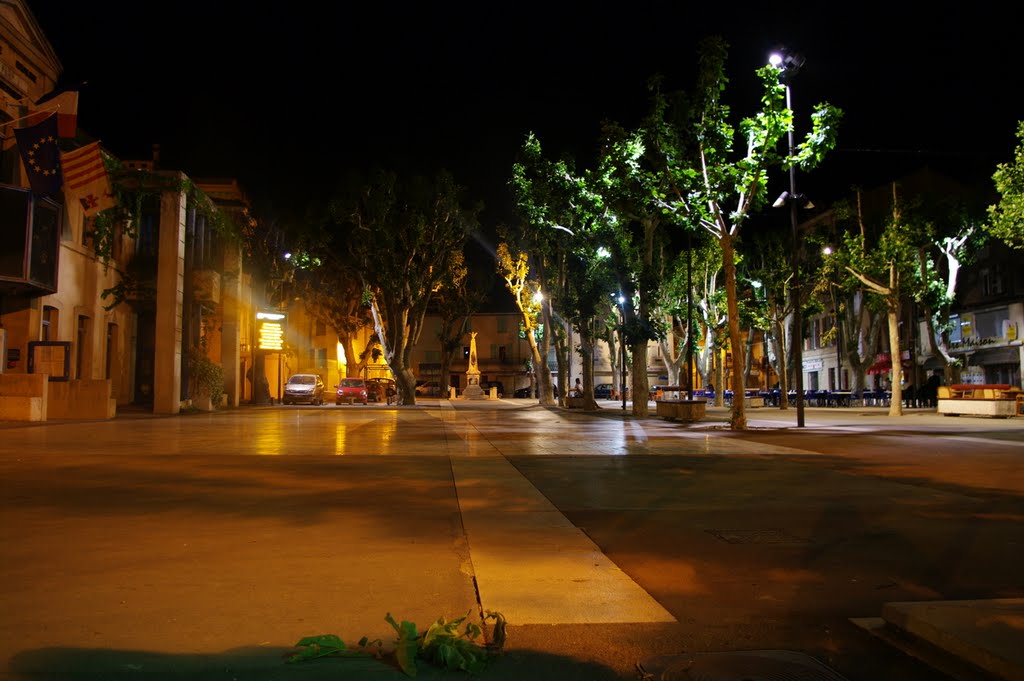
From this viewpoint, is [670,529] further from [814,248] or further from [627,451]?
[814,248]

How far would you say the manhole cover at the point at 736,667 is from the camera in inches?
154

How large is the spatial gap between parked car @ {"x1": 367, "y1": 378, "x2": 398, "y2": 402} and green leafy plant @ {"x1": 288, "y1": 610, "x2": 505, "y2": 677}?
49.9 m

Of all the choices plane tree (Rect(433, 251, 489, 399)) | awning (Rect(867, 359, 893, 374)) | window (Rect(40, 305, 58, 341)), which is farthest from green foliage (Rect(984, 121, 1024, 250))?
plane tree (Rect(433, 251, 489, 399))

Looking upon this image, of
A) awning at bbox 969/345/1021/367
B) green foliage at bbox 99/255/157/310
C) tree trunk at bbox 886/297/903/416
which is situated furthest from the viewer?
awning at bbox 969/345/1021/367

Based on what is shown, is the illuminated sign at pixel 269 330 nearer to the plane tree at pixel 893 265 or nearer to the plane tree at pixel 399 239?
the plane tree at pixel 399 239

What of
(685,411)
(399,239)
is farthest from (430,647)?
(399,239)

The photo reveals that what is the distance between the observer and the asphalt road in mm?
4285

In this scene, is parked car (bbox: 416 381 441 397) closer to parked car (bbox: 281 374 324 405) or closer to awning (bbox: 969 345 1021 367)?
parked car (bbox: 281 374 324 405)

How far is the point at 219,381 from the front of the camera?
113ft

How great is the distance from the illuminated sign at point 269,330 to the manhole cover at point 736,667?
137ft

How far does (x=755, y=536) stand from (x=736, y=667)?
3535 mm

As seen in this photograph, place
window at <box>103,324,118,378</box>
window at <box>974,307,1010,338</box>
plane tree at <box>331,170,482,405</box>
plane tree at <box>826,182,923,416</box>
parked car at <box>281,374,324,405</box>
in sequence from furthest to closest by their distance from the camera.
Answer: window at <box>974,307,1010,338</box>
parked car at <box>281,374,324,405</box>
plane tree at <box>331,170,482,405</box>
window at <box>103,324,118,378</box>
plane tree at <box>826,182,923,416</box>

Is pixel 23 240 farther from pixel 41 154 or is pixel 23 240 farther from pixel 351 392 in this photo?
pixel 351 392

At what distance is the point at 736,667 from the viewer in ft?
13.3
